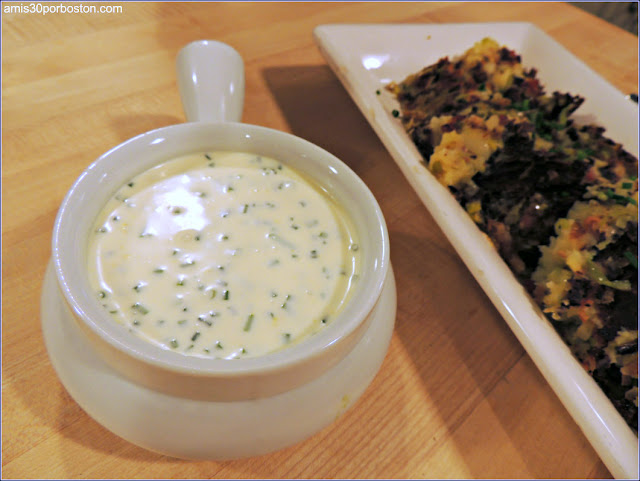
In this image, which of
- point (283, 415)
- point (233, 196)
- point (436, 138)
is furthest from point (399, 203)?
point (283, 415)

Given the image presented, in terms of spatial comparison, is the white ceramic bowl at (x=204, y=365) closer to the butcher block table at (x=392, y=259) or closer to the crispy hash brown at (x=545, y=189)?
the butcher block table at (x=392, y=259)

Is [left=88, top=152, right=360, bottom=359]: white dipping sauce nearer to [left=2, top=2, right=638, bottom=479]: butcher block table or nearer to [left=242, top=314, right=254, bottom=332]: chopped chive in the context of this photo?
[left=242, top=314, right=254, bottom=332]: chopped chive

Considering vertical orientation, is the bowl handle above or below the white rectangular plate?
above

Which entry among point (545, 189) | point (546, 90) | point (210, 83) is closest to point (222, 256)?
point (210, 83)

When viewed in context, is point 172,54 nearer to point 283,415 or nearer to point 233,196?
point 233,196

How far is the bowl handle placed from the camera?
67 centimetres

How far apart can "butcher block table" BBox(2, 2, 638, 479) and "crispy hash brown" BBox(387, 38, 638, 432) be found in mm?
84

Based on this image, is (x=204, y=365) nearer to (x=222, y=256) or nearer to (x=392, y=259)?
(x=222, y=256)

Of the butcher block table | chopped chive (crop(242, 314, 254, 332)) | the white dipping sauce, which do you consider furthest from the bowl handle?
chopped chive (crop(242, 314, 254, 332))

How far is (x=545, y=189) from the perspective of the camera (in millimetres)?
786

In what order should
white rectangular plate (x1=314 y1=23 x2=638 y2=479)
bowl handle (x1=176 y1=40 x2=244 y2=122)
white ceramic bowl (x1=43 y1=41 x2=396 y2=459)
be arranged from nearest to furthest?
white ceramic bowl (x1=43 y1=41 x2=396 y2=459) → white rectangular plate (x1=314 y1=23 x2=638 y2=479) → bowl handle (x1=176 y1=40 x2=244 y2=122)

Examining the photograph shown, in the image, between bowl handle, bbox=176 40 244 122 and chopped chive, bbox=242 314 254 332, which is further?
bowl handle, bbox=176 40 244 122

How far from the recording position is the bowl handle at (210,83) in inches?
26.2

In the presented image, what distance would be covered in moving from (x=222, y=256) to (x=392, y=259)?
0.36 m
